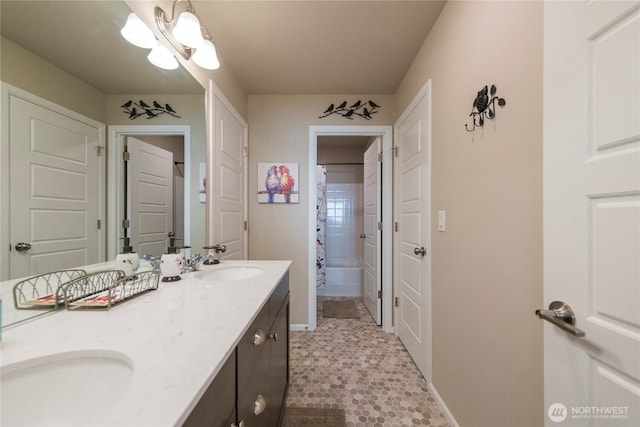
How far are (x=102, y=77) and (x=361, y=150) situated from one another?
133 inches

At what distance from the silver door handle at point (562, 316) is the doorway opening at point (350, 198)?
1.62 m

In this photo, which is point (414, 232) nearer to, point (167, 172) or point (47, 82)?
point (167, 172)

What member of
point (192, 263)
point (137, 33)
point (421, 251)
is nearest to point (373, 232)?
point (421, 251)

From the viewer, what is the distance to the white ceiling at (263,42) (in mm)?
721

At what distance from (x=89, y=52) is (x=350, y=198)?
11.1ft

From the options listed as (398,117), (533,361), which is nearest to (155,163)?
(533,361)

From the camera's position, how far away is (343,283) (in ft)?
11.0

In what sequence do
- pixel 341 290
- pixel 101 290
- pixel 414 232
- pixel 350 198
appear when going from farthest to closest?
pixel 350 198, pixel 341 290, pixel 414 232, pixel 101 290

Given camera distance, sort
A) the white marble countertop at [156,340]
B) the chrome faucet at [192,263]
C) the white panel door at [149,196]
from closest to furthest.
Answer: the white marble countertop at [156,340] < the white panel door at [149,196] < the chrome faucet at [192,263]

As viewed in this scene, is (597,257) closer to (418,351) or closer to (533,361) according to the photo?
(533,361)

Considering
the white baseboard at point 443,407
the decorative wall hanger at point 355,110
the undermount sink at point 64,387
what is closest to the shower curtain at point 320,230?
the decorative wall hanger at point 355,110

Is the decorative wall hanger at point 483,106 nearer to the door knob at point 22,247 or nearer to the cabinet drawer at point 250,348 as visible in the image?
the cabinet drawer at point 250,348

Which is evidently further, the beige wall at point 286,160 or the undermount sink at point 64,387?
the beige wall at point 286,160

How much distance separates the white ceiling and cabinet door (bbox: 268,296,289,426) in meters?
1.21
